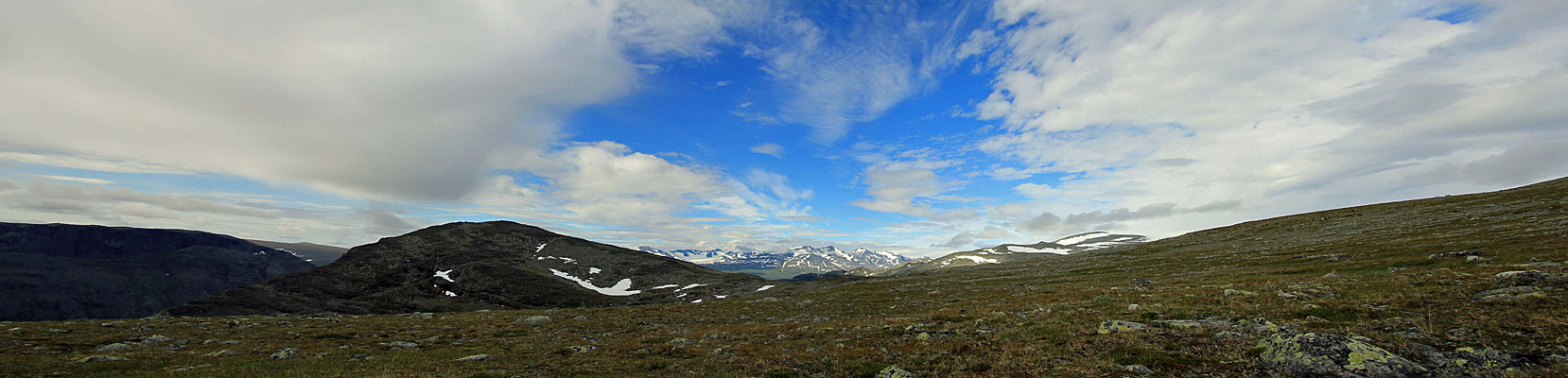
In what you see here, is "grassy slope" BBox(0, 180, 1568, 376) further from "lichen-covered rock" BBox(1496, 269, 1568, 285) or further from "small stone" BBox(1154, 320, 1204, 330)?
"small stone" BBox(1154, 320, 1204, 330)

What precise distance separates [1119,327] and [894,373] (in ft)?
31.3

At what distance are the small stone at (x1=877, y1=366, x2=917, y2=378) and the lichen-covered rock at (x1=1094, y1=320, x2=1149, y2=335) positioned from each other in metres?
8.54

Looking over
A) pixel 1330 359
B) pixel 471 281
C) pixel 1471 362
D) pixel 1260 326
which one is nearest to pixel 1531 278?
pixel 1260 326

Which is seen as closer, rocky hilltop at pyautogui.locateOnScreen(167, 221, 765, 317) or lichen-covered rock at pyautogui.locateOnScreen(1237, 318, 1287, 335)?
lichen-covered rock at pyautogui.locateOnScreen(1237, 318, 1287, 335)

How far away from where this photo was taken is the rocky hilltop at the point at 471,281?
11581cm

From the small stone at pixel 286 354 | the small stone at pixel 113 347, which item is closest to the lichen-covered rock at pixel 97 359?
the small stone at pixel 113 347

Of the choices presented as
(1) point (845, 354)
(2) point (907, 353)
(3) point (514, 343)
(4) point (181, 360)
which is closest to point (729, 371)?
(1) point (845, 354)

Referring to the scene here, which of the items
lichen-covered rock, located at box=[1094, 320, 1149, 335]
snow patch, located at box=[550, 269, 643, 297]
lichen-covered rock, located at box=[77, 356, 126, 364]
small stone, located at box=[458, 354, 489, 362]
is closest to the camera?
lichen-covered rock, located at box=[1094, 320, 1149, 335]

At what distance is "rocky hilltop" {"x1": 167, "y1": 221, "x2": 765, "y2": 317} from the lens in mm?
115812

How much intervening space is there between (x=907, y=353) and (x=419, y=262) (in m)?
168

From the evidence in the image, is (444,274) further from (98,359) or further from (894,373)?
(894,373)

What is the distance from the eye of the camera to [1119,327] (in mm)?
18516

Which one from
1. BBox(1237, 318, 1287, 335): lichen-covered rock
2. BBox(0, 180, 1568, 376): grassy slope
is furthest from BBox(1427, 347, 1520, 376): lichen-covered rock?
BBox(1237, 318, 1287, 335): lichen-covered rock

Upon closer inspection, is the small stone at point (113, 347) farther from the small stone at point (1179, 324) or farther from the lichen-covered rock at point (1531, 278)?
the lichen-covered rock at point (1531, 278)
